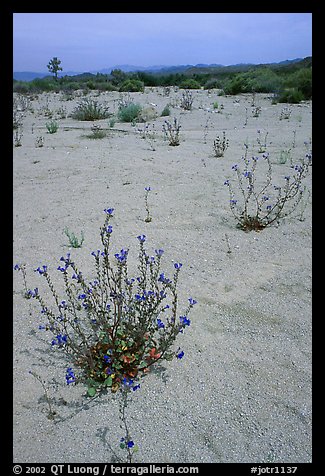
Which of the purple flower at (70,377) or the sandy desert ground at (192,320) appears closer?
the sandy desert ground at (192,320)

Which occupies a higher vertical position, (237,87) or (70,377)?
(237,87)

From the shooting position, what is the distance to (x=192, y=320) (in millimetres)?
2834

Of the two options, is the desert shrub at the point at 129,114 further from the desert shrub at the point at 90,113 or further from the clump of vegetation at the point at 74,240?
the clump of vegetation at the point at 74,240

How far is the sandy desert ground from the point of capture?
6.61 ft

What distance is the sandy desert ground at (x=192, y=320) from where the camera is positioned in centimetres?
202

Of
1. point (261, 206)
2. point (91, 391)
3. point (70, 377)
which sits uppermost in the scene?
point (261, 206)

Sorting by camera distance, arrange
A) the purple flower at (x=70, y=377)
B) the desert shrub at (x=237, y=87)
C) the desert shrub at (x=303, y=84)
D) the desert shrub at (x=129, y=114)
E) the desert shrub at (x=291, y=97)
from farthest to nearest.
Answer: the desert shrub at (x=237, y=87)
the desert shrub at (x=303, y=84)
the desert shrub at (x=291, y=97)
the desert shrub at (x=129, y=114)
the purple flower at (x=70, y=377)

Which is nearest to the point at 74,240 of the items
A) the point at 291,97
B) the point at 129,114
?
the point at 129,114

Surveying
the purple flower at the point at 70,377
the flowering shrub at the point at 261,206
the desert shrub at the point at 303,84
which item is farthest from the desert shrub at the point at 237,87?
the purple flower at the point at 70,377

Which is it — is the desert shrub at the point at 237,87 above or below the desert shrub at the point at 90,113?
above

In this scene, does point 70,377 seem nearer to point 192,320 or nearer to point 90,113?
point 192,320

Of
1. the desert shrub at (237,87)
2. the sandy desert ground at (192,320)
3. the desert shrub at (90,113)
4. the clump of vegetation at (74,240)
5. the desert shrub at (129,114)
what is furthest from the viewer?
the desert shrub at (237,87)

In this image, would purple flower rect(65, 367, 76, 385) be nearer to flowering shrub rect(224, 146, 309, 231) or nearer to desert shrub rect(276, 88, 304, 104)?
flowering shrub rect(224, 146, 309, 231)
